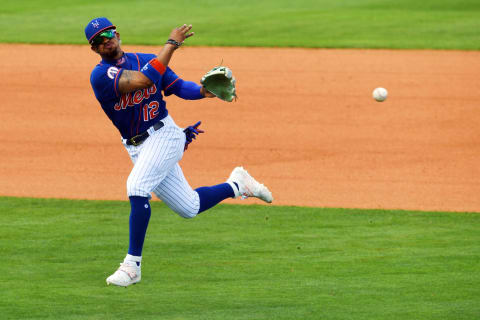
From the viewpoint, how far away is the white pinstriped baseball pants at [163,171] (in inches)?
290

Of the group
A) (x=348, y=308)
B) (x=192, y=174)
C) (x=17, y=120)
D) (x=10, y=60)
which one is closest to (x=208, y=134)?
(x=192, y=174)

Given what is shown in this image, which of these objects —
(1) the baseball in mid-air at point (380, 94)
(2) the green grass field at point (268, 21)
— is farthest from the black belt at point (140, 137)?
(2) the green grass field at point (268, 21)

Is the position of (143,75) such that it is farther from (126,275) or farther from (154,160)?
(126,275)

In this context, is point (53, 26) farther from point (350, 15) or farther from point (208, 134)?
point (208, 134)

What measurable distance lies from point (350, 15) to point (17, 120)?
398 inches

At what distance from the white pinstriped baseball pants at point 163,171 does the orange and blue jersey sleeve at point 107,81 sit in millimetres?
505

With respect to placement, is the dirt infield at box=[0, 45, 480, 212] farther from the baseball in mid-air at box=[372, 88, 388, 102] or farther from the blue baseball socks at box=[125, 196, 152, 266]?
the blue baseball socks at box=[125, 196, 152, 266]

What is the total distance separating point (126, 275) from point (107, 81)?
1524mm

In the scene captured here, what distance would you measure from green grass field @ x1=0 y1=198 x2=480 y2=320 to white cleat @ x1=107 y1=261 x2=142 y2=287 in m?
0.10

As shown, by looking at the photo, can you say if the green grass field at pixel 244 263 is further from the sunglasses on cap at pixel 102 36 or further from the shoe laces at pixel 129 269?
the sunglasses on cap at pixel 102 36

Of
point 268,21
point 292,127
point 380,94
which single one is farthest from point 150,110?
point 268,21

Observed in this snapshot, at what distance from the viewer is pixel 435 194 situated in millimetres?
10906

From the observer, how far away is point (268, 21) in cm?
2156

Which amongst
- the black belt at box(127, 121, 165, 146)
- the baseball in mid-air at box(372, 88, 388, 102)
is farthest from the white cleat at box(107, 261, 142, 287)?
the baseball in mid-air at box(372, 88, 388, 102)
